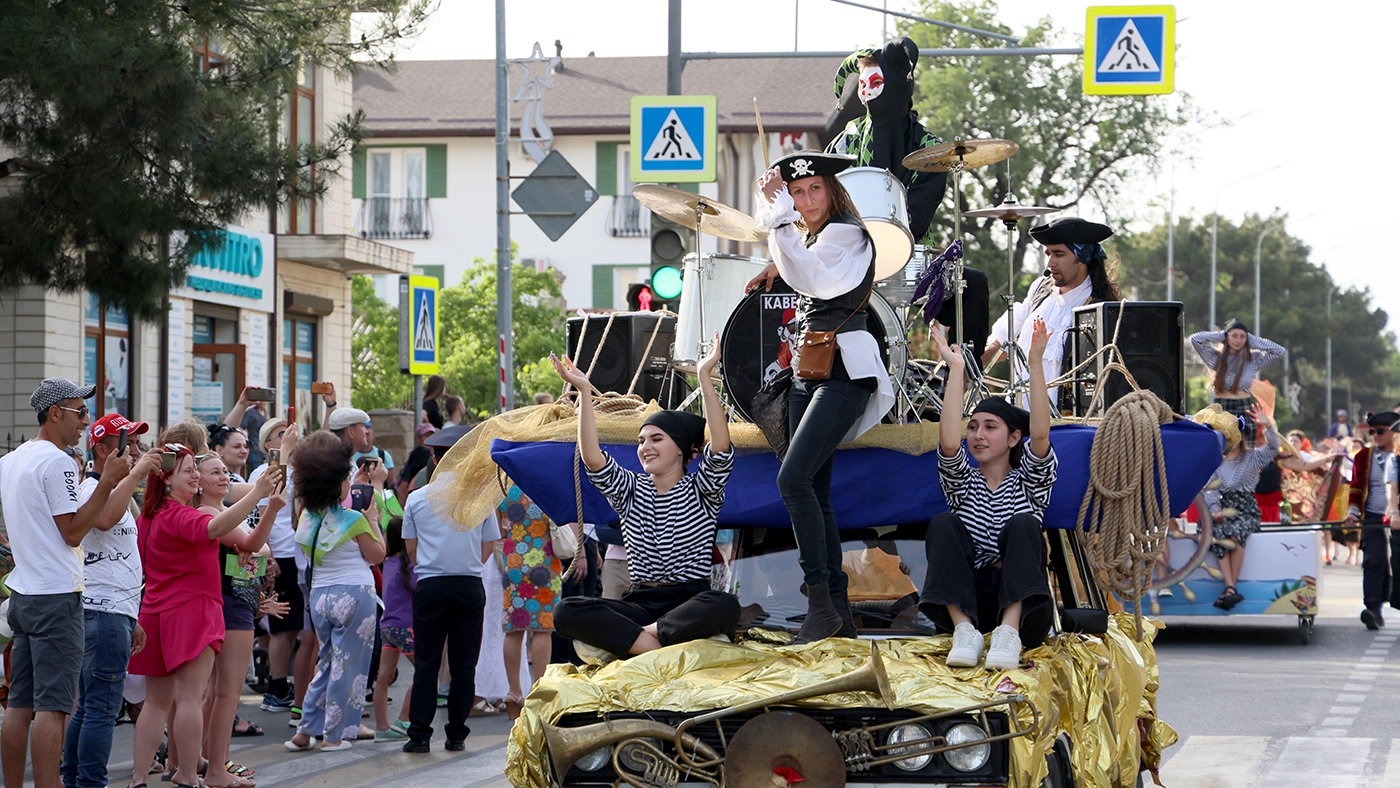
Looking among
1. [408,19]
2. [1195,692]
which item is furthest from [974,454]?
[408,19]

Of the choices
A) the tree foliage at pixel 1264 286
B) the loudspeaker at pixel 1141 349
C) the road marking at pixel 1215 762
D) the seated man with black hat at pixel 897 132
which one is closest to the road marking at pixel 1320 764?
the road marking at pixel 1215 762

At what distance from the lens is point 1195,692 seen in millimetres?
12508

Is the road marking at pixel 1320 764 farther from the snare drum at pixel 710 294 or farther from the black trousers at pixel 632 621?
the black trousers at pixel 632 621

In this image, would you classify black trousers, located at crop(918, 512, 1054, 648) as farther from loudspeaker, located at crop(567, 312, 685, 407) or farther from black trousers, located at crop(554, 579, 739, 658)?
loudspeaker, located at crop(567, 312, 685, 407)

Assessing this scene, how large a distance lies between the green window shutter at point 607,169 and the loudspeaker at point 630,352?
39113 mm

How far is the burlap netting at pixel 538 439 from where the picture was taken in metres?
7.23

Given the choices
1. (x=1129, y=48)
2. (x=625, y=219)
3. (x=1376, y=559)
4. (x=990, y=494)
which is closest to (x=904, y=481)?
(x=990, y=494)

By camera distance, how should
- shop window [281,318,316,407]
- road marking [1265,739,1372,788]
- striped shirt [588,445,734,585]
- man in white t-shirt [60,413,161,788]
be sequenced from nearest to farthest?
striped shirt [588,445,734,585] → man in white t-shirt [60,413,161,788] → road marking [1265,739,1372,788] → shop window [281,318,316,407]

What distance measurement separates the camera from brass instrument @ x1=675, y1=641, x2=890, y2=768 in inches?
223

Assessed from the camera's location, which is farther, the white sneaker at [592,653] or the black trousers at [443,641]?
the black trousers at [443,641]

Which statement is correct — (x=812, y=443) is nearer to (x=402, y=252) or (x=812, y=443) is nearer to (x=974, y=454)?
(x=974, y=454)

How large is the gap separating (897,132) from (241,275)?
1912cm

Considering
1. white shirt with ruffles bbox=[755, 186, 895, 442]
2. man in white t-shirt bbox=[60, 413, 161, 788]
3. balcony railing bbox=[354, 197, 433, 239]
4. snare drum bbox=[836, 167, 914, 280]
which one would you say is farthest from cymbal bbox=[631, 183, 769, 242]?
balcony railing bbox=[354, 197, 433, 239]

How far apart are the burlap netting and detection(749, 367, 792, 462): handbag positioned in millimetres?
100
